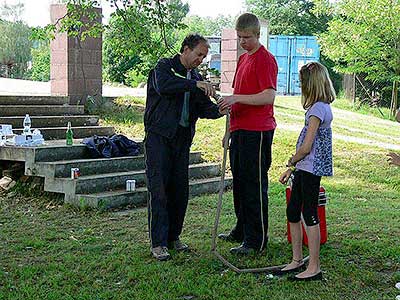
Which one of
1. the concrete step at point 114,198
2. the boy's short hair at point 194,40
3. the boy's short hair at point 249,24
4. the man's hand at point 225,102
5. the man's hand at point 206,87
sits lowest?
the concrete step at point 114,198

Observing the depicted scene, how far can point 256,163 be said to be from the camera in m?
4.91

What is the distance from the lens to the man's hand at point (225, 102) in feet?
15.6

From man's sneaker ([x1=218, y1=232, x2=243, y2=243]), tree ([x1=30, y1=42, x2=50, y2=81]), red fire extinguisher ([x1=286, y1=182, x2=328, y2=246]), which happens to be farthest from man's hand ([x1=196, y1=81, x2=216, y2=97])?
tree ([x1=30, y1=42, x2=50, y2=81])

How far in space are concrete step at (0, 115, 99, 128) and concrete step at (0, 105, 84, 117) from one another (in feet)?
0.74

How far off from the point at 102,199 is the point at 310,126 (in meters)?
3.45

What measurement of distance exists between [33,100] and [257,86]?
577 cm

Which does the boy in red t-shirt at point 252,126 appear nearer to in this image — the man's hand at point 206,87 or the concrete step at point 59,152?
the man's hand at point 206,87

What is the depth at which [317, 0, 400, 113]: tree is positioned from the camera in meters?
18.9

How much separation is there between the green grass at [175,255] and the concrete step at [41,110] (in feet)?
6.23

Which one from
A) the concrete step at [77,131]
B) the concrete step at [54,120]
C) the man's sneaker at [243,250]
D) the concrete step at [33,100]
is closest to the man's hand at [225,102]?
the man's sneaker at [243,250]

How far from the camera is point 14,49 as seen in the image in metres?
25.0

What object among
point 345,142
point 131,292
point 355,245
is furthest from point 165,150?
point 345,142

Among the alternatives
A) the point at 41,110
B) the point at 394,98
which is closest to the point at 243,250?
the point at 41,110

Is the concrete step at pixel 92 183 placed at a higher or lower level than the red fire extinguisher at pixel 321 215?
lower
